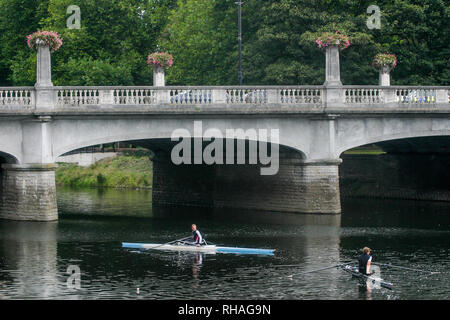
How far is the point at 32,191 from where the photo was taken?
151 ft

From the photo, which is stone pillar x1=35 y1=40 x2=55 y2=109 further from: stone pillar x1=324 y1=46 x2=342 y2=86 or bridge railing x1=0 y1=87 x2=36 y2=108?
stone pillar x1=324 y1=46 x2=342 y2=86

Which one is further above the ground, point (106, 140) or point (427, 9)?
point (427, 9)

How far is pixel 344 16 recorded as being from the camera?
61.3 meters

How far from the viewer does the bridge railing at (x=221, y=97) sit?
46000mm

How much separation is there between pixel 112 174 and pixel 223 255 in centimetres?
3752

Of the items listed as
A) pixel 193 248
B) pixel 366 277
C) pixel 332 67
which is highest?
pixel 332 67

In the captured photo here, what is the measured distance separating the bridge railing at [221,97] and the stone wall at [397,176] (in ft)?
34.0

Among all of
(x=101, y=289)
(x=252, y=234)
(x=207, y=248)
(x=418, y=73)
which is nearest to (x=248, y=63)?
(x=418, y=73)

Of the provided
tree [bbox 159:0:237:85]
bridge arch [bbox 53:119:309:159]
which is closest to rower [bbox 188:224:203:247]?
bridge arch [bbox 53:119:309:159]

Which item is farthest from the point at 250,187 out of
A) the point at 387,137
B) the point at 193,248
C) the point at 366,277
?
the point at 366,277

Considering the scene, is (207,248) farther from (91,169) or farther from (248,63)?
(91,169)

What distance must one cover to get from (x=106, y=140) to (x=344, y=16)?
21.4 metres

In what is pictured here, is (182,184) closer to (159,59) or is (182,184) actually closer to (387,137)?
(159,59)

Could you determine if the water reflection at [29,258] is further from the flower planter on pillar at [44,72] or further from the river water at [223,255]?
the flower planter on pillar at [44,72]
